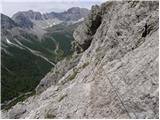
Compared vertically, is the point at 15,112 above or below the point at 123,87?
below

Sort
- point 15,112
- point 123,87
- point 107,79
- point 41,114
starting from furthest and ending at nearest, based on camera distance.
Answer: point 15,112 < point 41,114 < point 107,79 < point 123,87

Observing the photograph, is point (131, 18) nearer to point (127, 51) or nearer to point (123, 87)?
point (127, 51)

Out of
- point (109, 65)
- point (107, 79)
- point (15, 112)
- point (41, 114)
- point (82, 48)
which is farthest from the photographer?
point (82, 48)

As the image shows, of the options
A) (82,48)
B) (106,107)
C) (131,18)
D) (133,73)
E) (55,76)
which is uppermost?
(131,18)

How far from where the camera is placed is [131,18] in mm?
33812

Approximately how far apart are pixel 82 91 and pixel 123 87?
6.04 meters

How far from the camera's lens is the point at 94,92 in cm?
2742

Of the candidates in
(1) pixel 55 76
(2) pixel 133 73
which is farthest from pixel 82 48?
(2) pixel 133 73

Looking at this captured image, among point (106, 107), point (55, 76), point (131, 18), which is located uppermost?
point (131, 18)

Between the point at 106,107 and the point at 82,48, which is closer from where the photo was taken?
the point at 106,107

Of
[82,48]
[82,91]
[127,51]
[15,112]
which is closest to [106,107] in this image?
[82,91]

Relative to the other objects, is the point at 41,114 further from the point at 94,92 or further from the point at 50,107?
the point at 94,92

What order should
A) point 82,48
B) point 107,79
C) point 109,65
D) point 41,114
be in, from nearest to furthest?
point 107,79 → point 109,65 → point 41,114 → point 82,48

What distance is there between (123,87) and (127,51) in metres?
6.86
